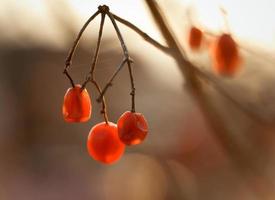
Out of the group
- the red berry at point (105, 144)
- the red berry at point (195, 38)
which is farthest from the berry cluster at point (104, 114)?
the red berry at point (195, 38)

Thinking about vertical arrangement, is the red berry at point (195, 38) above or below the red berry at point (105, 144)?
above

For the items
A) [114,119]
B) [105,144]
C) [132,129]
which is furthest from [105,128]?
[114,119]

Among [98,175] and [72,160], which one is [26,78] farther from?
[98,175]

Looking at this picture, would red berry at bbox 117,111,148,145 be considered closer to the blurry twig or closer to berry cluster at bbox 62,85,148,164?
berry cluster at bbox 62,85,148,164

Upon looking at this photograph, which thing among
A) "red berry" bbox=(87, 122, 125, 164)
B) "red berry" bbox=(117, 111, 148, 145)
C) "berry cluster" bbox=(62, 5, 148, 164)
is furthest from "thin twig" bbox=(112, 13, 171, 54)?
"red berry" bbox=(87, 122, 125, 164)

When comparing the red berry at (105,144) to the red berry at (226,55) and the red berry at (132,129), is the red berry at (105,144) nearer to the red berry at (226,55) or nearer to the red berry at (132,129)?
the red berry at (132,129)

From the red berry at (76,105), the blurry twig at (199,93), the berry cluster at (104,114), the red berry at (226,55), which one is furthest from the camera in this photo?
the red berry at (226,55)

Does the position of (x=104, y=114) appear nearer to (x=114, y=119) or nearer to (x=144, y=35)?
(x=144, y=35)
